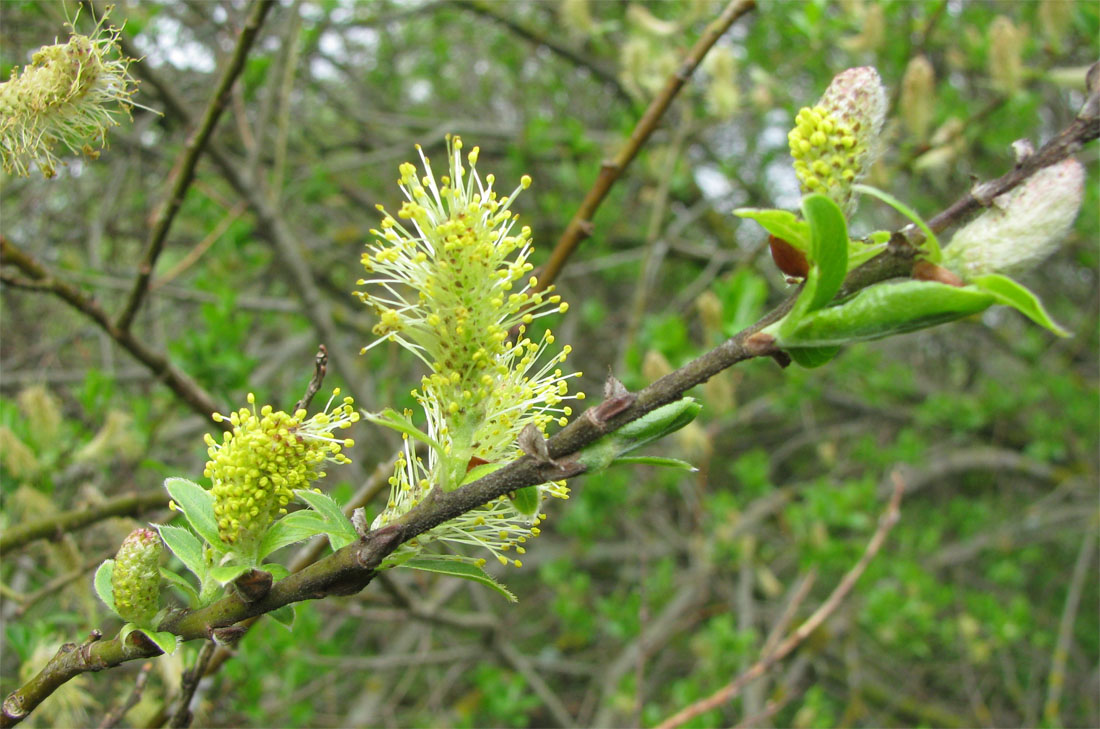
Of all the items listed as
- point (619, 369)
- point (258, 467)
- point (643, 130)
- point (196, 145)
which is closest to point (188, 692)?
point (258, 467)

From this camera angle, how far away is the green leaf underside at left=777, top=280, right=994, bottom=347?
0.66 meters

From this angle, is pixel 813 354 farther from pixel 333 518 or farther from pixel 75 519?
pixel 75 519

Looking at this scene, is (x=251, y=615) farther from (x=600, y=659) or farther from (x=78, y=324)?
(x=600, y=659)

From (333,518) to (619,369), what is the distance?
2.21 meters

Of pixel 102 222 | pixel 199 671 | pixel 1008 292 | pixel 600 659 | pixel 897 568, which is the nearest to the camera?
pixel 1008 292

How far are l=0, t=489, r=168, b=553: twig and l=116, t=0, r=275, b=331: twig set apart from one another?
0.32 m

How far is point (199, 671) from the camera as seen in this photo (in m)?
1.04

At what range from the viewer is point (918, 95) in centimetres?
228

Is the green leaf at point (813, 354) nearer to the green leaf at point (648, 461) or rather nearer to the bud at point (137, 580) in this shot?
the green leaf at point (648, 461)

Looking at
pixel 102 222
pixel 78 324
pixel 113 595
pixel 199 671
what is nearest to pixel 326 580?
pixel 113 595

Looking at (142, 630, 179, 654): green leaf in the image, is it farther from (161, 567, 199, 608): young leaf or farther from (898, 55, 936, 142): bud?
(898, 55, 936, 142): bud

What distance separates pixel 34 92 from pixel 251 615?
0.61 meters

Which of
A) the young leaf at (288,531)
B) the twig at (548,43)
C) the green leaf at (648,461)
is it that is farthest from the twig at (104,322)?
the twig at (548,43)

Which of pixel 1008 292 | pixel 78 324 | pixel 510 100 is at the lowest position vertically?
pixel 1008 292
